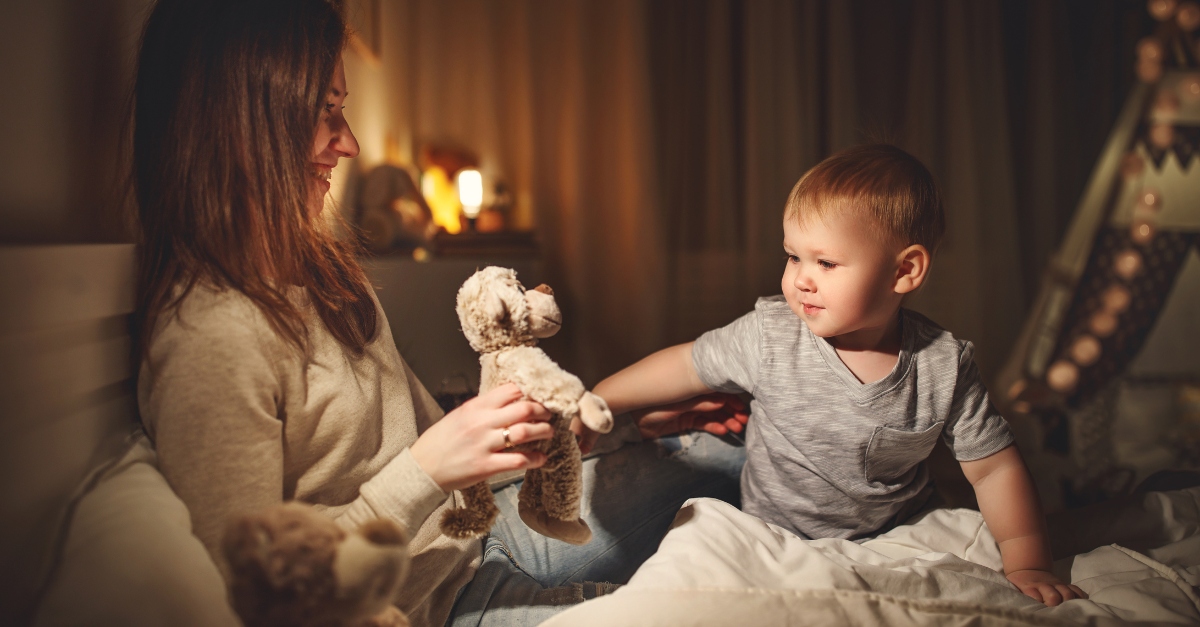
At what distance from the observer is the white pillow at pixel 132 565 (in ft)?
1.18

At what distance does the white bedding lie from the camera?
0.54 metres

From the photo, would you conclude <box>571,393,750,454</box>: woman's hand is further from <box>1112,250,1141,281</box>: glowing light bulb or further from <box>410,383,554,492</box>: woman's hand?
<box>1112,250,1141,281</box>: glowing light bulb

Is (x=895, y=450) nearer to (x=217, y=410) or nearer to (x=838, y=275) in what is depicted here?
(x=838, y=275)

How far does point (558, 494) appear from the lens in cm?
57

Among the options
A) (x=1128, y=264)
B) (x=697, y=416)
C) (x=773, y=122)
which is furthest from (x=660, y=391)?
(x=1128, y=264)

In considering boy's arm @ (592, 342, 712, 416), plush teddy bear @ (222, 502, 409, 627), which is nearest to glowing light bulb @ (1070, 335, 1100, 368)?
boy's arm @ (592, 342, 712, 416)

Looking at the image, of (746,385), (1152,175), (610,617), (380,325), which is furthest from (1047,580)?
(1152,175)

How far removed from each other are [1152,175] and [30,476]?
255cm

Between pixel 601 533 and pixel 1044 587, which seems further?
pixel 601 533

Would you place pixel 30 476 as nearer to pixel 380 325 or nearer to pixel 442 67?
pixel 380 325

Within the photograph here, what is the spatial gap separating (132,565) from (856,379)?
0.74 meters

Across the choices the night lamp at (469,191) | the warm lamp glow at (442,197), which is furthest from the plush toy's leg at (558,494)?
the night lamp at (469,191)

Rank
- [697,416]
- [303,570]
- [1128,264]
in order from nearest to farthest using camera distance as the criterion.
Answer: [303,570] < [697,416] < [1128,264]

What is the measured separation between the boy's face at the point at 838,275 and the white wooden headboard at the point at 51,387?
665 mm
